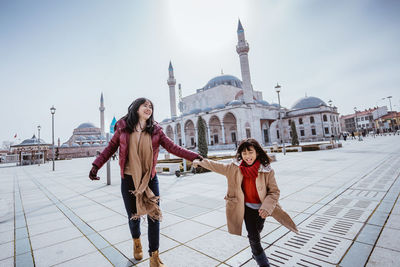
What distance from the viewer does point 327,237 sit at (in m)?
2.76

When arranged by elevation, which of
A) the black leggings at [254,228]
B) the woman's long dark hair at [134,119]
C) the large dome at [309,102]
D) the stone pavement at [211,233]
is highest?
the large dome at [309,102]

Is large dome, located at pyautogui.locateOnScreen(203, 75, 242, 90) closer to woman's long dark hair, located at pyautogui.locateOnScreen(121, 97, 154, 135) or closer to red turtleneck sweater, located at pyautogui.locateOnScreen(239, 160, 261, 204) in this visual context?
woman's long dark hair, located at pyautogui.locateOnScreen(121, 97, 154, 135)

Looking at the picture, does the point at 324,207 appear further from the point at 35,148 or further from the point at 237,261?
the point at 35,148

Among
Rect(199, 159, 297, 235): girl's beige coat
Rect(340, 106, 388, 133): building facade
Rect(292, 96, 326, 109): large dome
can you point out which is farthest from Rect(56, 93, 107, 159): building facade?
Rect(340, 106, 388, 133): building facade

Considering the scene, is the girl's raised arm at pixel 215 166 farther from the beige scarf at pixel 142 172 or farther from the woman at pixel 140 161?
the beige scarf at pixel 142 172

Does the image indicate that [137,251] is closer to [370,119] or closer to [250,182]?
[250,182]

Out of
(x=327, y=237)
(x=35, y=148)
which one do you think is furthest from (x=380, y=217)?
(x=35, y=148)

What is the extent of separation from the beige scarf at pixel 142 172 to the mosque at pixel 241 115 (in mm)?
32169

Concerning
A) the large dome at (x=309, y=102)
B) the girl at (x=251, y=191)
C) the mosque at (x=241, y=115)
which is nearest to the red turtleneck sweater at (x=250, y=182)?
the girl at (x=251, y=191)

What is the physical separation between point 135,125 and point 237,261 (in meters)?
1.95

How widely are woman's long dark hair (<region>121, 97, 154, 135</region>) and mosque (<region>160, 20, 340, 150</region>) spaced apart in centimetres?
3200

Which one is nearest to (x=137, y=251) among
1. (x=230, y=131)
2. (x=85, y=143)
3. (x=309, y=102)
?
(x=230, y=131)

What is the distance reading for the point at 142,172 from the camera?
2.21 metres

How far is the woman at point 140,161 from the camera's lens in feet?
7.09
